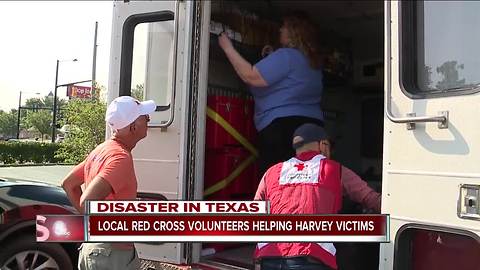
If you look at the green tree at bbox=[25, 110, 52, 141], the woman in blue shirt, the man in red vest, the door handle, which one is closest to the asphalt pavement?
the woman in blue shirt

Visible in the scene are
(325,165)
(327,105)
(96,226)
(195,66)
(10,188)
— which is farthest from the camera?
(327,105)

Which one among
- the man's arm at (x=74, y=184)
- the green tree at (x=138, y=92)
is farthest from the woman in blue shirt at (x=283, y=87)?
the man's arm at (x=74, y=184)

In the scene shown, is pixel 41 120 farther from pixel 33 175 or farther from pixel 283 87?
pixel 283 87

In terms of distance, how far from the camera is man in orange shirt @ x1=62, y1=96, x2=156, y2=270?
8.57 ft

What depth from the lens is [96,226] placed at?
8.64 feet

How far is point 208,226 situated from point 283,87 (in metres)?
1.67

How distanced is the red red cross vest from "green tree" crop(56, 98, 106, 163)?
9237 mm

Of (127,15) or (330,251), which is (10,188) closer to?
(127,15)

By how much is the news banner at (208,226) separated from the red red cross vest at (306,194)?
73 mm

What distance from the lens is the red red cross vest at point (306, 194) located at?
8.95ft

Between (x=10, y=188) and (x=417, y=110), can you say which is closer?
(x=417, y=110)

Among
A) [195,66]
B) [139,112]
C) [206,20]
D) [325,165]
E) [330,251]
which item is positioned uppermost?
[206,20]

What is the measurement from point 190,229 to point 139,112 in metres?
0.68

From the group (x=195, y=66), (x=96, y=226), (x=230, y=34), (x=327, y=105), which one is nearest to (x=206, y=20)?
(x=195, y=66)
